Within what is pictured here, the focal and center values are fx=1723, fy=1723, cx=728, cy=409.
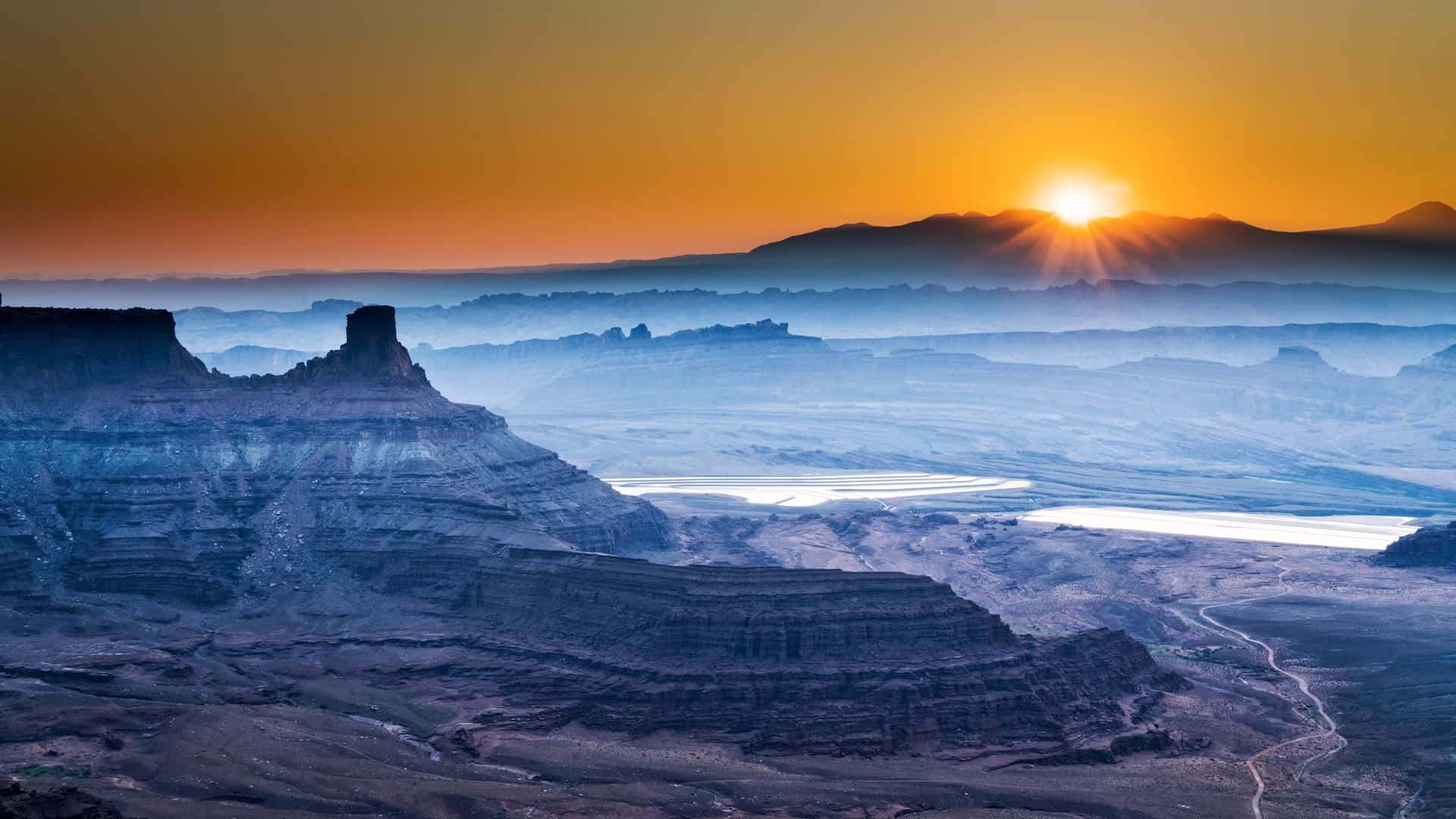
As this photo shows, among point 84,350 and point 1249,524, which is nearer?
point 84,350

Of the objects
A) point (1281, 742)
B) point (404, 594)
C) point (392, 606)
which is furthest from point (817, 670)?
point (404, 594)

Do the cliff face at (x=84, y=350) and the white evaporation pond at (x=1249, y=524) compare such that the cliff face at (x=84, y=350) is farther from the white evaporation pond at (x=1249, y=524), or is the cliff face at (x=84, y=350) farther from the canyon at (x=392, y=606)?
the white evaporation pond at (x=1249, y=524)

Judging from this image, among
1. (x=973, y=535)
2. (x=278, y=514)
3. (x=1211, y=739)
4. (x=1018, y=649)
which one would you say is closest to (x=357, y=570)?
(x=278, y=514)

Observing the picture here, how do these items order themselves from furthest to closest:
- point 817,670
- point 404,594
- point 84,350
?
1. point 84,350
2. point 404,594
3. point 817,670

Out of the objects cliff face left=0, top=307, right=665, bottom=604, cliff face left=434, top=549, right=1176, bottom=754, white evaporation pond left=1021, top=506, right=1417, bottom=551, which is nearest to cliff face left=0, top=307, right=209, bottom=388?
cliff face left=0, top=307, right=665, bottom=604

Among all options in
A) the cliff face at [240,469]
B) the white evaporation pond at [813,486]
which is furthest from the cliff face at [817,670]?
the white evaporation pond at [813,486]

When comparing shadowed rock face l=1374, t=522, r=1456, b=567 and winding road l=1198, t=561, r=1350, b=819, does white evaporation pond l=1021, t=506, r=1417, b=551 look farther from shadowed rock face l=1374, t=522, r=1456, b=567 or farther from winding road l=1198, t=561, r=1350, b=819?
winding road l=1198, t=561, r=1350, b=819

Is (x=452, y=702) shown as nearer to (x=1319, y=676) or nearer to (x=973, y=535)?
(x=1319, y=676)

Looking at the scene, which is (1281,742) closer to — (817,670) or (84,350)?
(817,670)
